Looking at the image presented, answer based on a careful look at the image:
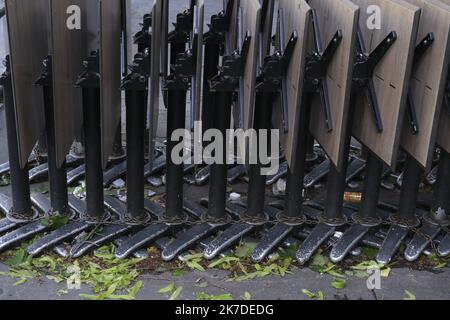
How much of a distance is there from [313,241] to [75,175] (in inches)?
64.5

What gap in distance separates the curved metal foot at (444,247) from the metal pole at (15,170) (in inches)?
89.0

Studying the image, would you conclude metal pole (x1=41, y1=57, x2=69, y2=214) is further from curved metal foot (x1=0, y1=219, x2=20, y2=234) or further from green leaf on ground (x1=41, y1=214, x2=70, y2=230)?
curved metal foot (x1=0, y1=219, x2=20, y2=234)

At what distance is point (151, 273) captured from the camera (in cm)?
336

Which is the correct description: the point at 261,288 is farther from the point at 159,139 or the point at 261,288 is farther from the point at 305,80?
the point at 159,139

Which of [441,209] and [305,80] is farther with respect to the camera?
[441,209]

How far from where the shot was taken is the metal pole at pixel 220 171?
3506 mm

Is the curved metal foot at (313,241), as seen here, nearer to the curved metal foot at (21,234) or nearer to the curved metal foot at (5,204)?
the curved metal foot at (21,234)

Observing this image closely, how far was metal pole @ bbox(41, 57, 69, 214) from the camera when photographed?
11.0 ft

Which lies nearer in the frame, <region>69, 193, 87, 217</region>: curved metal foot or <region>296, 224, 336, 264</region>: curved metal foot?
<region>296, 224, 336, 264</region>: curved metal foot

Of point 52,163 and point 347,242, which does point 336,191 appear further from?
point 52,163

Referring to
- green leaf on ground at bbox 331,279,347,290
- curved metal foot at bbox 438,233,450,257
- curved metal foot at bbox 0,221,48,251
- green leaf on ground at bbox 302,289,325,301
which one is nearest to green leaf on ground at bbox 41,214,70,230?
curved metal foot at bbox 0,221,48,251

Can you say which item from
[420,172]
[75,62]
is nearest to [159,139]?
[75,62]

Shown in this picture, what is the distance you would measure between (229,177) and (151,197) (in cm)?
56

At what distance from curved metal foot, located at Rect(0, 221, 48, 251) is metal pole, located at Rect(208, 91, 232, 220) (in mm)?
938
